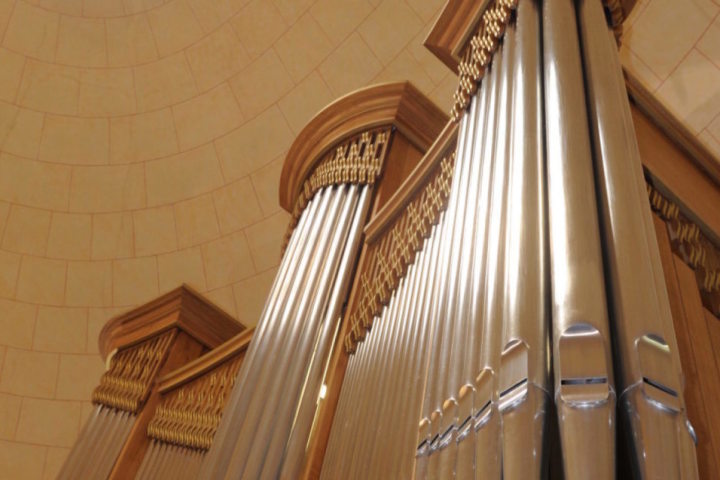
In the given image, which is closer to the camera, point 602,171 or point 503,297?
point 503,297

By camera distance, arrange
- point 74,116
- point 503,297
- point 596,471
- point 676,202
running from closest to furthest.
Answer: point 596,471 < point 503,297 < point 676,202 < point 74,116

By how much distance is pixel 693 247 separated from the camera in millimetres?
2639

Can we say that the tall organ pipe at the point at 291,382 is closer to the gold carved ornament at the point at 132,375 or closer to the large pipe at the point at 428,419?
the large pipe at the point at 428,419

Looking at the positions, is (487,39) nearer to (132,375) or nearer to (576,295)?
(576,295)

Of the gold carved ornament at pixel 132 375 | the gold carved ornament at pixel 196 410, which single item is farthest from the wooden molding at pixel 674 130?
the gold carved ornament at pixel 132 375

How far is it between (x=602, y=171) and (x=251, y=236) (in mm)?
6426

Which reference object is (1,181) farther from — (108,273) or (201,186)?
(201,186)

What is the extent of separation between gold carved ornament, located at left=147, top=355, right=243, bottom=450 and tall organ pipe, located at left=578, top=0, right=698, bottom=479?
3218 millimetres

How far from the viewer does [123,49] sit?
9.03 metres

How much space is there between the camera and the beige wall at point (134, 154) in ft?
27.3

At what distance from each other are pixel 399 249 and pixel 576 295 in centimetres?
169

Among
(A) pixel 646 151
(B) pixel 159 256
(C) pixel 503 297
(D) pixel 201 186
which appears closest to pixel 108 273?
(B) pixel 159 256

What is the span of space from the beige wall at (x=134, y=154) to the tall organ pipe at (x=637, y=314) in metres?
5.93

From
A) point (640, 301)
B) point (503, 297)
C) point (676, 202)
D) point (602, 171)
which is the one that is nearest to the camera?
point (640, 301)
